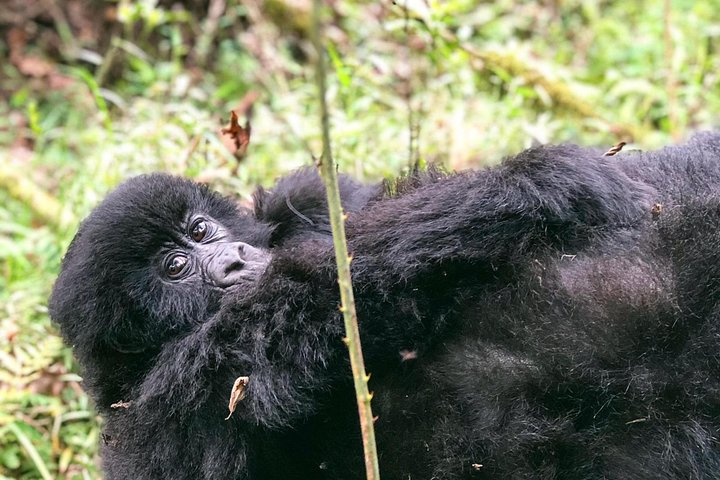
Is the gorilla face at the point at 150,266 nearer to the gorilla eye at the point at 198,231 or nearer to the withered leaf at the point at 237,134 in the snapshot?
the gorilla eye at the point at 198,231

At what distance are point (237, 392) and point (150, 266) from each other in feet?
2.69

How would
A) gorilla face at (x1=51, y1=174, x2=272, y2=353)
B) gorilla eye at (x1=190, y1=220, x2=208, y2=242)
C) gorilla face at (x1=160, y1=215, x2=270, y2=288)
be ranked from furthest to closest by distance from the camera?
gorilla eye at (x1=190, y1=220, x2=208, y2=242) < gorilla face at (x1=160, y1=215, x2=270, y2=288) < gorilla face at (x1=51, y1=174, x2=272, y2=353)

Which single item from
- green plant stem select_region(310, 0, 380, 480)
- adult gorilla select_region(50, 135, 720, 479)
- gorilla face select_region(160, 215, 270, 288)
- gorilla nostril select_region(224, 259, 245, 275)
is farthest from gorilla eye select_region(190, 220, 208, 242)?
green plant stem select_region(310, 0, 380, 480)

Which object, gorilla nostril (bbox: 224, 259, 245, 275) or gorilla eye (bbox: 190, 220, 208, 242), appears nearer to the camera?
gorilla nostril (bbox: 224, 259, 245, 275)

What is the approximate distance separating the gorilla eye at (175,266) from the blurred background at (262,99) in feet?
3.10

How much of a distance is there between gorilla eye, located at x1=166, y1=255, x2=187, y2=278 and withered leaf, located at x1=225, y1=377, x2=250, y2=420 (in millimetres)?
755

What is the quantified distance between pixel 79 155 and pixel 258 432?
432cm

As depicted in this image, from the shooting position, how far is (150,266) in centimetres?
289

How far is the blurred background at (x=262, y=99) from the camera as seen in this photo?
3.96m

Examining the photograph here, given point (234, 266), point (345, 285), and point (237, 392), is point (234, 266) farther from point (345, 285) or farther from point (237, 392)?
point (345, 285)

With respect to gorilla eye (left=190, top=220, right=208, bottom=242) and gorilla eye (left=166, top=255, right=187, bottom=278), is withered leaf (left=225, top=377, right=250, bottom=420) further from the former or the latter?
gorilla eye (left=190, top=220, right=208, bottom=242)

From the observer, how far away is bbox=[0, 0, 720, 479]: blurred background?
3955 millimetres

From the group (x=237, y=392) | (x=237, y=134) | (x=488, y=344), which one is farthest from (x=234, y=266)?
(x=237, y=134)

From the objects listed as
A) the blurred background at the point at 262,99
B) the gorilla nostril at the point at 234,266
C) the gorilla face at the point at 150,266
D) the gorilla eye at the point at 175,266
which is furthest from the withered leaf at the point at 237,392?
the blurred background at the point at 262,99
